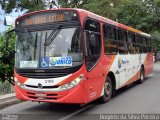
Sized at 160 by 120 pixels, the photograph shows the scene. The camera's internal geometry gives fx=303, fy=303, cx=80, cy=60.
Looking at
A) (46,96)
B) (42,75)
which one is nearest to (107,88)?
(46,96)

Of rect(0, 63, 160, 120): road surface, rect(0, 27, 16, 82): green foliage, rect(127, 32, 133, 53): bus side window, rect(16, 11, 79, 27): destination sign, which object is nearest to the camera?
rect(0, 63, 160, 120): road surface

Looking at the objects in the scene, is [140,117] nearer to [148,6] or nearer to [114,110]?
[114,110]

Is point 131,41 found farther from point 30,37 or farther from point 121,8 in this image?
point 121,8

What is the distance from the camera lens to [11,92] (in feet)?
41.1

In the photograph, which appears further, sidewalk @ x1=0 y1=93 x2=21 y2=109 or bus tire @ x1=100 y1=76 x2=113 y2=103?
sidewalk @ x1=0 y1=93 x2=21 y2=109

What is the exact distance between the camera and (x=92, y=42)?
8711 mm

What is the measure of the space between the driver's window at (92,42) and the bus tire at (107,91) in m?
1.27

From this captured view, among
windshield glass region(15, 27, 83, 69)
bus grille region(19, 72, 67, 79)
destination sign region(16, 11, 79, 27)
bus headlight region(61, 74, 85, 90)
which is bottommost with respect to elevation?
bus headlight region(61, 74, 85, 90)

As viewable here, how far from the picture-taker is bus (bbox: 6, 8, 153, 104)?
7996 mm

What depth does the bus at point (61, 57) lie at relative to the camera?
26.2 ft

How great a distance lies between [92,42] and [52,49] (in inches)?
47.9

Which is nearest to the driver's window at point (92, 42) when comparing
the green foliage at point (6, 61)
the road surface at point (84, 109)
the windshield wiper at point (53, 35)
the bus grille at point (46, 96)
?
the windshield wiper at point (53, 35)

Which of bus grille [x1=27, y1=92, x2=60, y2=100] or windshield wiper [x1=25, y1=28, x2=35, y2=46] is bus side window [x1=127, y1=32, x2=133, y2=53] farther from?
A: bus grille [x1=27, y1=92, x2=60, y2=100]

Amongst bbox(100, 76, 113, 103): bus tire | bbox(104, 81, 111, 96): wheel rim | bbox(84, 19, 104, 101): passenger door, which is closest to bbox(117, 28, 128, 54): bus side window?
bbox(100, 76, 113, 103): bus tire
